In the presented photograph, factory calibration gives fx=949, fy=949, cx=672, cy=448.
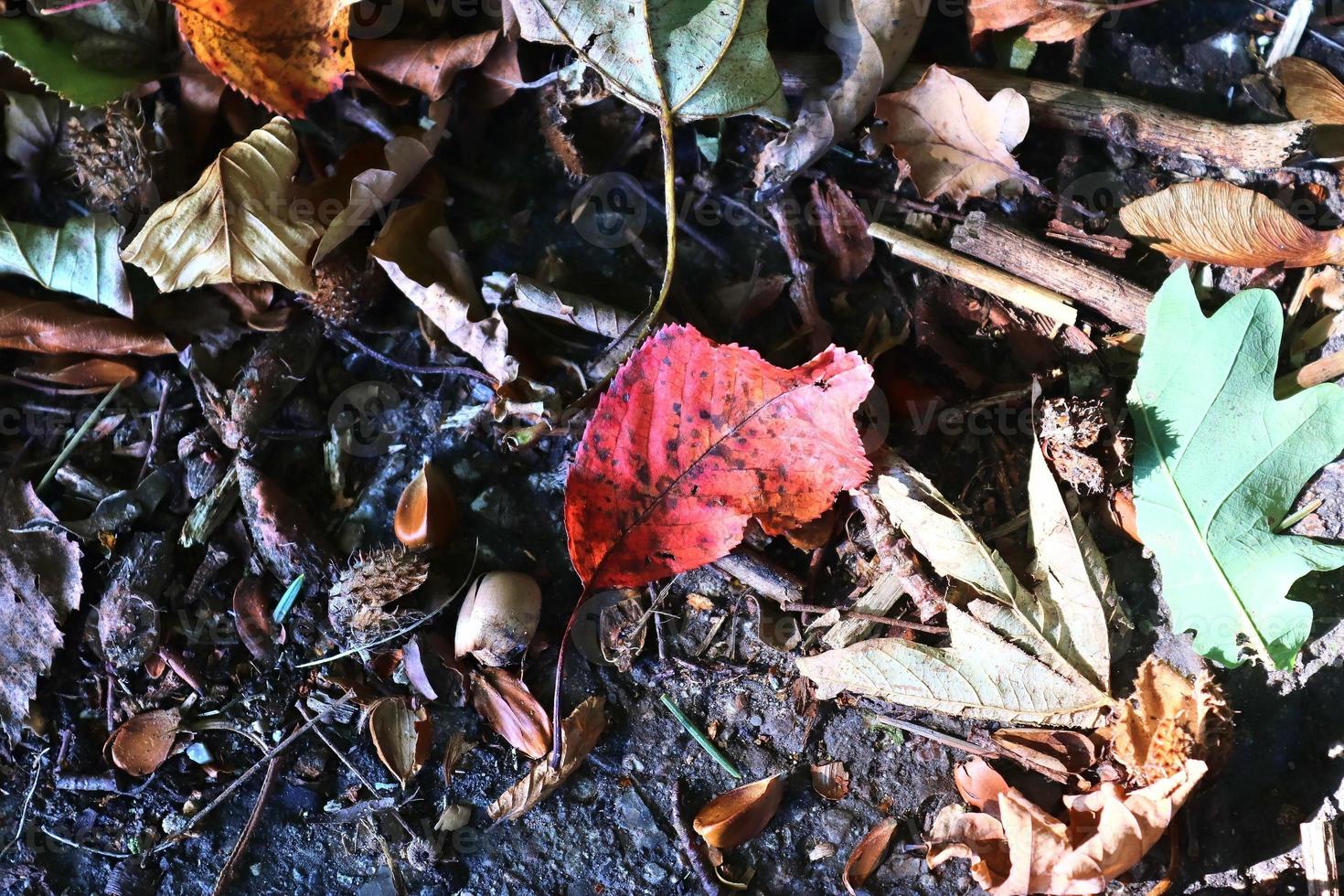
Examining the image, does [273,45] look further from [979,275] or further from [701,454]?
[979,275]

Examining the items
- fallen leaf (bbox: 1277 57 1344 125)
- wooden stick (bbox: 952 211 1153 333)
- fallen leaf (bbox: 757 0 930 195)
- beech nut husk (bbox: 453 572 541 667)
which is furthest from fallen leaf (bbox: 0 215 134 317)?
fallen leaf (bbox: 1277 57 1344 125)

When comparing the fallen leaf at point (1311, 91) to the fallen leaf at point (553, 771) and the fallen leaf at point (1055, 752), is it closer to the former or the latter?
the fallen leaf at point (1055, 752)

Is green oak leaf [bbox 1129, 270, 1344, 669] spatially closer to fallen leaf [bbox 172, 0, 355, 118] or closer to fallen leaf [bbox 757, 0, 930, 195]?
fallen leaf [bbox 757, 0, 930, 195]

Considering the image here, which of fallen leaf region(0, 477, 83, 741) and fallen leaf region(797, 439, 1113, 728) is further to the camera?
fallen leaf region(0, 477, 83, 741)

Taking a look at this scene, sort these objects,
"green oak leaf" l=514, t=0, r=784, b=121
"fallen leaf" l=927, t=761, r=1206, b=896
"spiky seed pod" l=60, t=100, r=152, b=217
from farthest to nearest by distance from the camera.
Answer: "spiky seed pod" l=60, t=100, r=152, b=217 → "green oak leaf" l=514, t=0, r=784, b=121 → "fallen leaf" l=927, t=761, r=1206, b=896

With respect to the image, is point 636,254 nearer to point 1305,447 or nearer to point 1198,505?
point 1198,505

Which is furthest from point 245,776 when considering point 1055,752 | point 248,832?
point 1055,752

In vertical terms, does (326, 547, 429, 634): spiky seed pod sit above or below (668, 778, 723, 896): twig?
above
